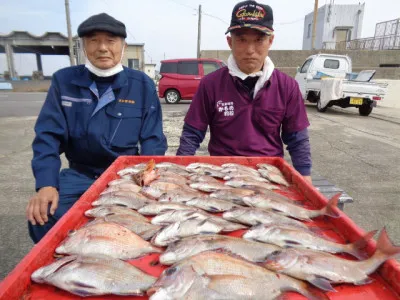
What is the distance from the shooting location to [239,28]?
2.69m

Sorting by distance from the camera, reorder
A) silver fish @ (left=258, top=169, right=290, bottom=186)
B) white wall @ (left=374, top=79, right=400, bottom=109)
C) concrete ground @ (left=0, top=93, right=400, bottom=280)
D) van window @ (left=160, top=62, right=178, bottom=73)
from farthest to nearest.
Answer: white wall @ (left=374, top=79, right=400, bottom=109) < van window @ (left=160, top=62, right=178, bottom=73) < concrete ground @ (left=0, top=93, right=400, bottom=280) < silver fish @ (left=258, top=169, right=290, bottom=186)

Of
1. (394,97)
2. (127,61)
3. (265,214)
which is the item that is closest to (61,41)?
(127,61)

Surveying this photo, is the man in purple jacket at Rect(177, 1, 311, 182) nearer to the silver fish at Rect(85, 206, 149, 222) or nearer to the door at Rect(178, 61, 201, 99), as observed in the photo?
the silver fish at Rect(85, 206, 149, 222)

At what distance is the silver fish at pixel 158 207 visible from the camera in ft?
5.71

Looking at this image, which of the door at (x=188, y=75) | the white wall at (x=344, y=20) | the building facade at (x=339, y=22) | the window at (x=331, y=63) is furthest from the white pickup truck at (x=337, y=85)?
the white wall at (x=344, y=20)

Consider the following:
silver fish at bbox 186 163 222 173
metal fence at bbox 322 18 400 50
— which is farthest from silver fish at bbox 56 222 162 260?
metal fence at bbox 322 18 400 50

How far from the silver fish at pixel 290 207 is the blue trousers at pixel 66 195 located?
1561mm

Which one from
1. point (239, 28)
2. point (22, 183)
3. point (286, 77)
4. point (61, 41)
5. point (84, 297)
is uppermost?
point (61, 41)

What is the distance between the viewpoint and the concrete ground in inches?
149

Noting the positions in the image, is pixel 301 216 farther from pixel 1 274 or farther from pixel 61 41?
pixel 61 41

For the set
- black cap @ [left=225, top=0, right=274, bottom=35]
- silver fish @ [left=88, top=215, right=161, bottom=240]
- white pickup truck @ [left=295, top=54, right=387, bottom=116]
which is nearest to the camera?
silver fish @ [left=88, top=215, right=161, bottom=240]

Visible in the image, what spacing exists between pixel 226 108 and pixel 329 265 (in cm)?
211

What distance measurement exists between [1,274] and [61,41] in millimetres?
38924

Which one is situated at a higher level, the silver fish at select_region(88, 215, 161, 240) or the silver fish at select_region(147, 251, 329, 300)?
the silver fish at select_region(147, 251, 329, 300)
